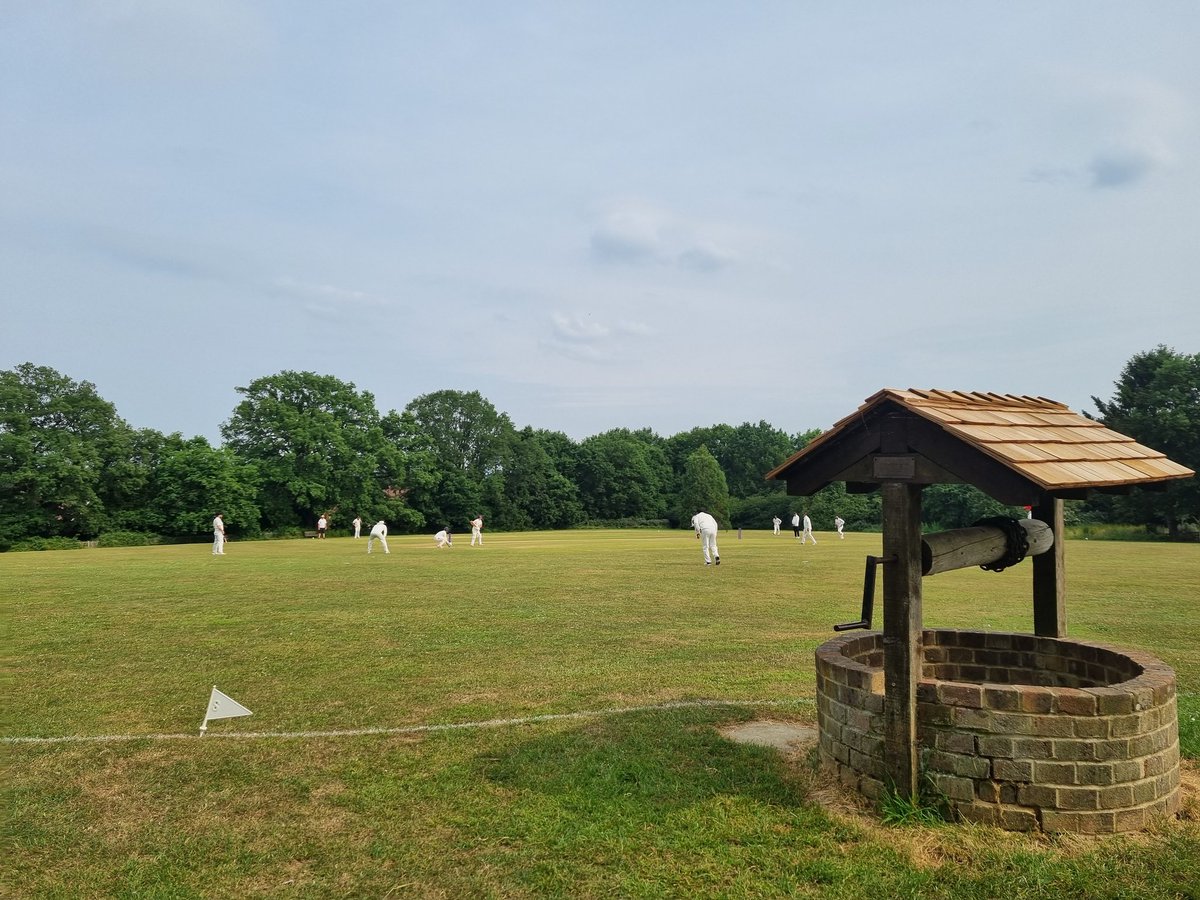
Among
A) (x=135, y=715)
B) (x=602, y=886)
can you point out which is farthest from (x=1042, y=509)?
(x=135, y=715)

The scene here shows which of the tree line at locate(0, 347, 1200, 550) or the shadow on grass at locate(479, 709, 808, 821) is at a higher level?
the tree line at locate(0, 347, 1200, 550)

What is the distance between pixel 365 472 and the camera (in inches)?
2635

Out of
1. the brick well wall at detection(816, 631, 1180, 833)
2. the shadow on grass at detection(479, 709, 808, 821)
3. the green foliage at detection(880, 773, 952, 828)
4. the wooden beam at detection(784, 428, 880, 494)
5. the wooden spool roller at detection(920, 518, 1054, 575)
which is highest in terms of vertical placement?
the wooden beam at detection(784, 428, 880, 494)

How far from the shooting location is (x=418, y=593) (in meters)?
17.9

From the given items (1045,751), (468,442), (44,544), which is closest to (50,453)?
(44,544)

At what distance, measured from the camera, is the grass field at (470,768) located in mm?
4316

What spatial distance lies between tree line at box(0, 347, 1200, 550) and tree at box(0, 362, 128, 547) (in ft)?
0.33

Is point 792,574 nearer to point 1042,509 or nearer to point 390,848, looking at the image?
point 1042,509

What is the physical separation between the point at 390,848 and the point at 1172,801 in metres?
5.01

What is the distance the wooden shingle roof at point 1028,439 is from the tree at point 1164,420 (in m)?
56.4

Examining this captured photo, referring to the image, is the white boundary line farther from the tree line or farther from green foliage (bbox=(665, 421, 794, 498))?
green foliage (bbox=(665, 421, 794, 498))

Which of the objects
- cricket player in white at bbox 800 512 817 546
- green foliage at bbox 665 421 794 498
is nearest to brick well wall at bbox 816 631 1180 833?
cricket player in white at bbox 800 512 817 546

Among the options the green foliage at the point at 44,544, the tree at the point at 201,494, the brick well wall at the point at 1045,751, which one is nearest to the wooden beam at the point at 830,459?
the brick well wall at the point at 1045,751

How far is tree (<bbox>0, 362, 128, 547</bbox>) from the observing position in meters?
53.9
